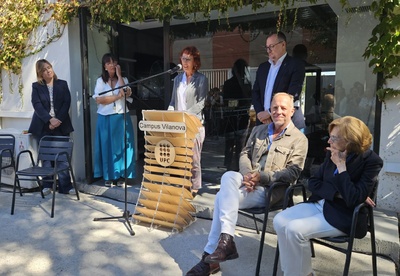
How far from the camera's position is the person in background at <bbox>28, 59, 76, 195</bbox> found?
4.40 metres

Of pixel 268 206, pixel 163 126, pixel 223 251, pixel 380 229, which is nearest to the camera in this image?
pixel 223 251

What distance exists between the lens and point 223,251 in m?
2.38

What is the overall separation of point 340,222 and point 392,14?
6.58ft

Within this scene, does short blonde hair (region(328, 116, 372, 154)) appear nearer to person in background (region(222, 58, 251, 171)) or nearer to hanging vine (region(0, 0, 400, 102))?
hanging vine (region(0, 0, 400, 102))

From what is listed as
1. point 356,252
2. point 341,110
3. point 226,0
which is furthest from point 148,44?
point 356,252

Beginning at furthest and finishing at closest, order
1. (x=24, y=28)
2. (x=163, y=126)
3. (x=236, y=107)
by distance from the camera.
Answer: (x=24, y=28)
(x=236, y=107)
(x=163, y=126)

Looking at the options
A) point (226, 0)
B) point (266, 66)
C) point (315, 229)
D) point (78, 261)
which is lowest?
→ point (78, 261)

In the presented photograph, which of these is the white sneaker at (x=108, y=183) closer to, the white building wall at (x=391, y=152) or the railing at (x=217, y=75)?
the railing at (x=217, y=75)

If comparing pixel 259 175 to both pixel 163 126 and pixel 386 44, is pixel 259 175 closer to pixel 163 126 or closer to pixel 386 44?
pixel 163 126

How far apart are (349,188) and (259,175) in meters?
0.72

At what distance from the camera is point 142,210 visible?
3418 millimetres

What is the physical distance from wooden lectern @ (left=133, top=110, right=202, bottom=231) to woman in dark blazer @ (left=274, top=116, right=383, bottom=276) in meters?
1.19

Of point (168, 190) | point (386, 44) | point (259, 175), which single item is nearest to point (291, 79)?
point (386, 44)

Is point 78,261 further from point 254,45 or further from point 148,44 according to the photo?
point 148,44
